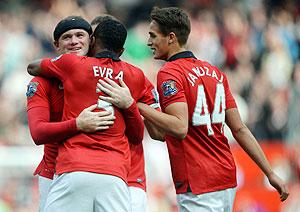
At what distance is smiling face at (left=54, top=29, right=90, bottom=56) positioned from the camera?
725 centimetres

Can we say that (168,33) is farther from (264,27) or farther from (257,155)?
(264,27)

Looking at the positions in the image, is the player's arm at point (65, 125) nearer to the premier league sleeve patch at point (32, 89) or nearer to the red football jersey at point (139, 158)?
the premier league sleeve patch at point (32, 89)

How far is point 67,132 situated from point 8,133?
7.81 meters

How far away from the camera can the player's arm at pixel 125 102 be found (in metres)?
6.90

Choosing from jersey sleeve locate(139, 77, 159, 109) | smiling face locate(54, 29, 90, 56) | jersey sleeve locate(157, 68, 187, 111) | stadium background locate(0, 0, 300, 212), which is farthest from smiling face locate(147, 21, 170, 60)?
stadium background locate(0, 0, 300, 212)

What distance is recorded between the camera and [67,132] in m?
6.86

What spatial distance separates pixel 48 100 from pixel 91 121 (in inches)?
22.4

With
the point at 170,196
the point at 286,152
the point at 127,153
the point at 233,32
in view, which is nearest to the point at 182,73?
the point at 127,153

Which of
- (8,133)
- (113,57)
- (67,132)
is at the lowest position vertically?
(8,133)

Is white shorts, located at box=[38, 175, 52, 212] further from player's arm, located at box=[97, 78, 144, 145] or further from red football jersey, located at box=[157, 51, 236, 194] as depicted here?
red football jersey, located at box=[157, 51, 236, 194]

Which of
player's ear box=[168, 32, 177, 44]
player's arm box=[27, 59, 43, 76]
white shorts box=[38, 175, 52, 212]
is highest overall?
player's ear box=[168, 32, 177, 44]

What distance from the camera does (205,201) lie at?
24.8 feet

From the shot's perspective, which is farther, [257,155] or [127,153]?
[257,155]

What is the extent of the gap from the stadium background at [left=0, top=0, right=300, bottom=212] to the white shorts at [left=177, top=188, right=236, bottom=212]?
18.9 feet
